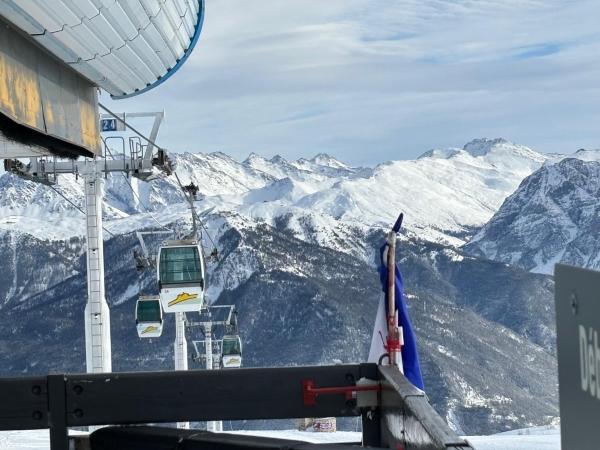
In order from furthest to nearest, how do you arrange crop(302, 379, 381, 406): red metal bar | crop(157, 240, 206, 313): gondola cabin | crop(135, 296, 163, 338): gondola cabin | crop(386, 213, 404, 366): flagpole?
crop(135, 296, 163, 338): gondola cabin < crop(157, 240, 206, 313): gondola cabin < crop(386, 213, 404, 366): flagpole < crop(302, 379, 381, 406): red metal bar

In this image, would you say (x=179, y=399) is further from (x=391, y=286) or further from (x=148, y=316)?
(x=148, y=316)

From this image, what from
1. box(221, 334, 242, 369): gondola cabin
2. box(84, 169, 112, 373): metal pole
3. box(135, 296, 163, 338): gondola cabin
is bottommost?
box(221, 334, 242, 369): gondola cabin

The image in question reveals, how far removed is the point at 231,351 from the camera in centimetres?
4916

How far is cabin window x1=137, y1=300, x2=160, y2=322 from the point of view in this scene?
4312 centimetres

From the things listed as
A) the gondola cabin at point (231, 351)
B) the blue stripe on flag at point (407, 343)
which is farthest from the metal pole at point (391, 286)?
the gondola cabin at point (231, 351)

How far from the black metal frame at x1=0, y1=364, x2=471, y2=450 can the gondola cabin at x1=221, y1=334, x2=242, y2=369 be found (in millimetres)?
43843

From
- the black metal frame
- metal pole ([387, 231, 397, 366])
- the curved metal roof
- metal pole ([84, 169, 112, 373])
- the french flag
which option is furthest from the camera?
metal pole ([84, 169, 112, 373])

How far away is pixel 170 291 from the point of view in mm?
33812

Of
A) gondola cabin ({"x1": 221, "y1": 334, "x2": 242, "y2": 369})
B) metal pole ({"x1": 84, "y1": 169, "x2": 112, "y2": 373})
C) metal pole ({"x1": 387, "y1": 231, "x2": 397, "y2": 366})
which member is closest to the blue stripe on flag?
metal pole ({"x1": 387, "y1": 231, "x2": 397, "y2": 366})

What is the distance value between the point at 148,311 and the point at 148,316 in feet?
1.34

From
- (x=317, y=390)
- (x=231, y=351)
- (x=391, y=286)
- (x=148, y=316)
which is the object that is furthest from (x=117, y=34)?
(x=231, y=351)

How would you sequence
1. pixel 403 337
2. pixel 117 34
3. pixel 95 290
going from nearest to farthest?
pixel 117 34 → pixel 403 337 → pixel 95 290

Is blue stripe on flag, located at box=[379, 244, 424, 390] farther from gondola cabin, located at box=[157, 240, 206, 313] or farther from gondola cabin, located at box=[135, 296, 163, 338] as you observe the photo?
gondola cabin, located at box=[135, 296, 163, 338]

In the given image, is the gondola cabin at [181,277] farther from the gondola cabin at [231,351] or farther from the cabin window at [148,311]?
the gondola cabin at [231,351]
